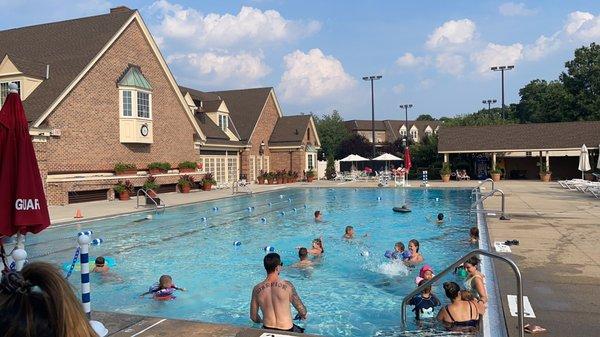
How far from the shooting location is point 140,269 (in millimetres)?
11445

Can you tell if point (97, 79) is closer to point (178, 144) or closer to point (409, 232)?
point (178, 144)

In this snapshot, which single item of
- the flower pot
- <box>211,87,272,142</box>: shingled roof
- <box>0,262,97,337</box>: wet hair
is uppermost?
<box>211,87,272,142</box>: shingled roof

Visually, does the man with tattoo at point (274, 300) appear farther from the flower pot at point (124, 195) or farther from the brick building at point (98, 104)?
the flower pot at point (124, 195)

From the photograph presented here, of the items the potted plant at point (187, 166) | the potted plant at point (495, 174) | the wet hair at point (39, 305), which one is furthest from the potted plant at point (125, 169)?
the potted plant at point (495, 174)

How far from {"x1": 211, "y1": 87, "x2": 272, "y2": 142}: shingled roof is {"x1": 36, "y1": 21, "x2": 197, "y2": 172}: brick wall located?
9615mm

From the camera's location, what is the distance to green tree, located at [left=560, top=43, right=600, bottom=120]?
5115cm

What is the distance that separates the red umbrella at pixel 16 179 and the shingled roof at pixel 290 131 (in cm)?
3888

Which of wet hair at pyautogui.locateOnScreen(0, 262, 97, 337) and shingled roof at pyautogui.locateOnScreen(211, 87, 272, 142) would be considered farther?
shingled roof at pyautogui.locateOnScreen(211, 87, 272, 142)

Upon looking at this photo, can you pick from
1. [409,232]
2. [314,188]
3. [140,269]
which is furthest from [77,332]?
[314,188]

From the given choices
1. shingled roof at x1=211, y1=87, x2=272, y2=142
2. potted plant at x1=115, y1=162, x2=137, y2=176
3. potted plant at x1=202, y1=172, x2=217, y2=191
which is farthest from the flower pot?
shingled roof at x1=211, y1=87, x2=272, y2=142

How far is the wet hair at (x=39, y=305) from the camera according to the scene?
1321 millimetres

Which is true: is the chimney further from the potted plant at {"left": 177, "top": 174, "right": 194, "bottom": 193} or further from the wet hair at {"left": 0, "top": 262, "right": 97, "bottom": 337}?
the wet hair at {"left": 0, "top": 262, "right": 97, "bottom": 337}

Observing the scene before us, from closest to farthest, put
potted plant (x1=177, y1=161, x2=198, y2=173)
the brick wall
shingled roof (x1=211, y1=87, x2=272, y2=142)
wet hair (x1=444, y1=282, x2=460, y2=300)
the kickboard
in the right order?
the kickboard
wet hair (x1=444, y1=282, x2=460, y2=300)
the brick wall
potted plant (x1=177, y1=161, x2=198, y2=173)
shingled roof (x1=211, y1=87, x2=272, y2=142)

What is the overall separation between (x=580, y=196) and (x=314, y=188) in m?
17.6
